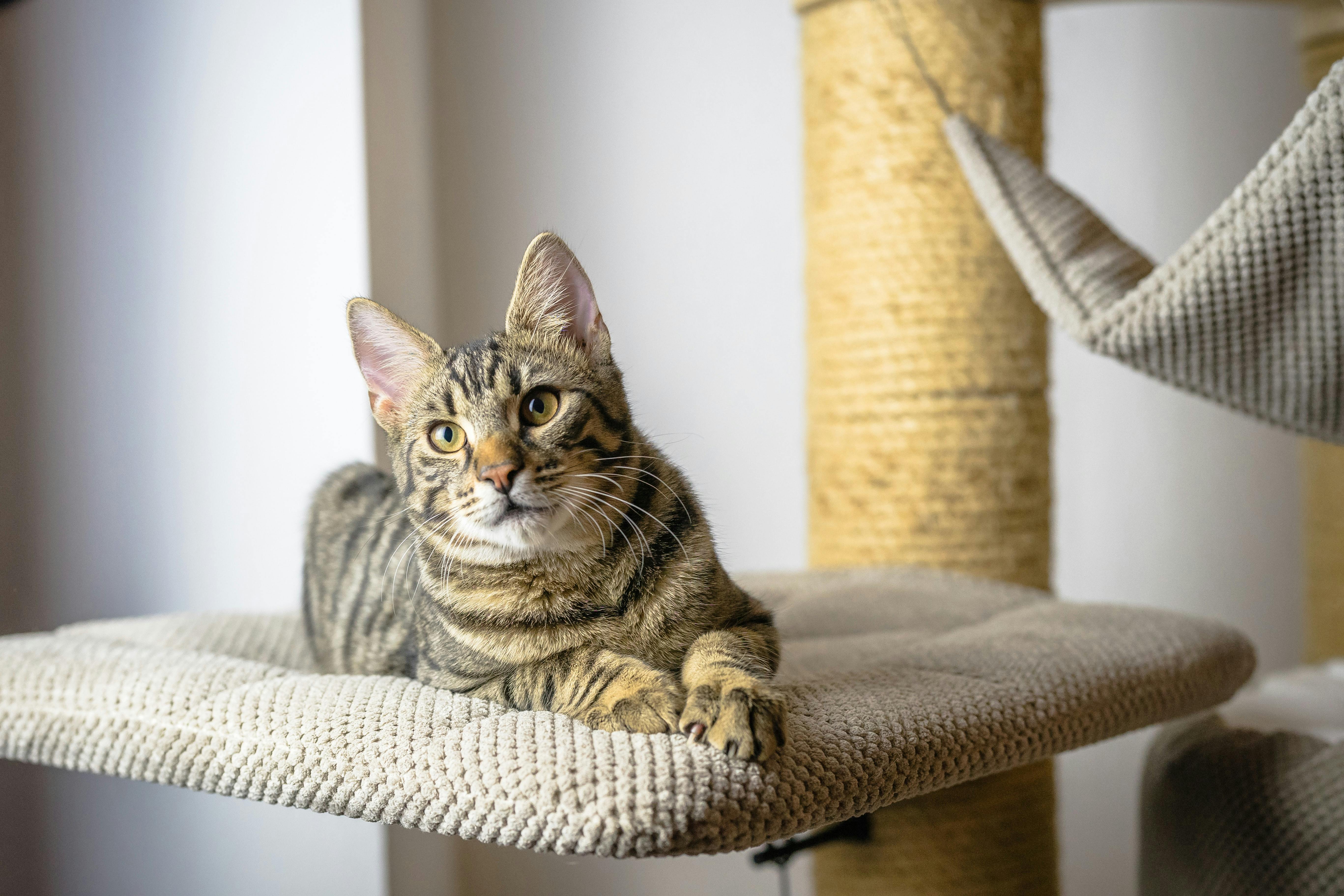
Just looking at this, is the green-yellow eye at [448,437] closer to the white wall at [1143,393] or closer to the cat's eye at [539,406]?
the cat's eye at [539,406]

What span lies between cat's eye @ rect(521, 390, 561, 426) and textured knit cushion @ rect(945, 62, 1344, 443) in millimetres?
672

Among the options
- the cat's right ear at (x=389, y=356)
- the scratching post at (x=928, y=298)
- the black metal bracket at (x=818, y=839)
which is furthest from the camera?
the scratching post at (x=928, y=298)

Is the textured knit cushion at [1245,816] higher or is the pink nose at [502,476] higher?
the pink nose at [502,476]

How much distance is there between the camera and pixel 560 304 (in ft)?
2.75

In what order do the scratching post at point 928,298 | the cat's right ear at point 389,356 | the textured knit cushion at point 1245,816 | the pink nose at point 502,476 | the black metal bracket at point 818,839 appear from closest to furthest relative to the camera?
the pink nose at point 502,476 → the cat's right ear at point 389,356 → the textured knit cushion at point 1245,816 → the black metal bracket at point 818,839 → the scratching post at point 928,298

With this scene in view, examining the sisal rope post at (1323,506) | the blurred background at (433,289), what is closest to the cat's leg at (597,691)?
the blurred background at (433,289)

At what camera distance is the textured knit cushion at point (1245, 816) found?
1.01m

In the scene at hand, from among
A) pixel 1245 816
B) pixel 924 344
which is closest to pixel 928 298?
pixel 924 344

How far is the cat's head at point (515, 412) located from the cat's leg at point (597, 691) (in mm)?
95

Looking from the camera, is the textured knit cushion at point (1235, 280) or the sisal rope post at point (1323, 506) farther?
the sisal rope post at point (1323, 506)

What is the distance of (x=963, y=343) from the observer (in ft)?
5.17

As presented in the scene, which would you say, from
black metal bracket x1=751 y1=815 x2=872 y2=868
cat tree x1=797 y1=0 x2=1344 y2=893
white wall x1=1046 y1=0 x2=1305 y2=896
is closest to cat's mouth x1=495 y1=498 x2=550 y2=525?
black metal bracket x1=751 y1=815 x2=872 y2=868

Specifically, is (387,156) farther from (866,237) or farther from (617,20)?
(866,237)

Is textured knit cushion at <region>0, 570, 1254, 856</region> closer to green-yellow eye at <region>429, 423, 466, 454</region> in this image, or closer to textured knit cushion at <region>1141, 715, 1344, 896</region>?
textured knit cushion at <region>1141, 715, 1344, 896</region>
